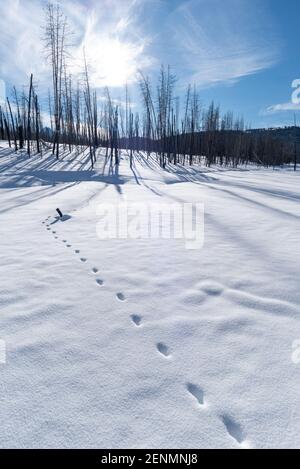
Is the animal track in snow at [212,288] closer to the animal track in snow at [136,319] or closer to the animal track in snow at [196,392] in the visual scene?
the animal track in snow at [136,319]

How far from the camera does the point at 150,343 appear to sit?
1843mm

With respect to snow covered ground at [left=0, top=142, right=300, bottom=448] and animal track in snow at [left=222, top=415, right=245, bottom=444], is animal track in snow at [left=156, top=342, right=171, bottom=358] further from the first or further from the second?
animal track in snow at [left=222, top=415, right=245, bottom=444]

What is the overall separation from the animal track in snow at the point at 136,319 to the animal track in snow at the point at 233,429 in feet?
2.92

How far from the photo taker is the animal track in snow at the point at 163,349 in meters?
1.75

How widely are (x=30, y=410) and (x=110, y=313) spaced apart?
36.1 inches

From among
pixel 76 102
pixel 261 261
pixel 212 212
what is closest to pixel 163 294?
pixel 261 261

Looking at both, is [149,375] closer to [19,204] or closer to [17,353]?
[17,353]

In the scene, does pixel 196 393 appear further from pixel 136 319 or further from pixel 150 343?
pixel 136 319

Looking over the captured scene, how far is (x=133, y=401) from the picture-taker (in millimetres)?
1404

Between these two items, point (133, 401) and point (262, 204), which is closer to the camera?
point (133, 401)

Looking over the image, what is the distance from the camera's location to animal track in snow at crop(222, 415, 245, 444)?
4.00 ft

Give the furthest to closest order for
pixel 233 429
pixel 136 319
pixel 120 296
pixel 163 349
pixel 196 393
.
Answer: pixel 120 296, pixel 136 319, pixel 163 349, pixel 196 393, pixel 233 429

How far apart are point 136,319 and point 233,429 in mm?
1016

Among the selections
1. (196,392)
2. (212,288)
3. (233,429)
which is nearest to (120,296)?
(212,288)
